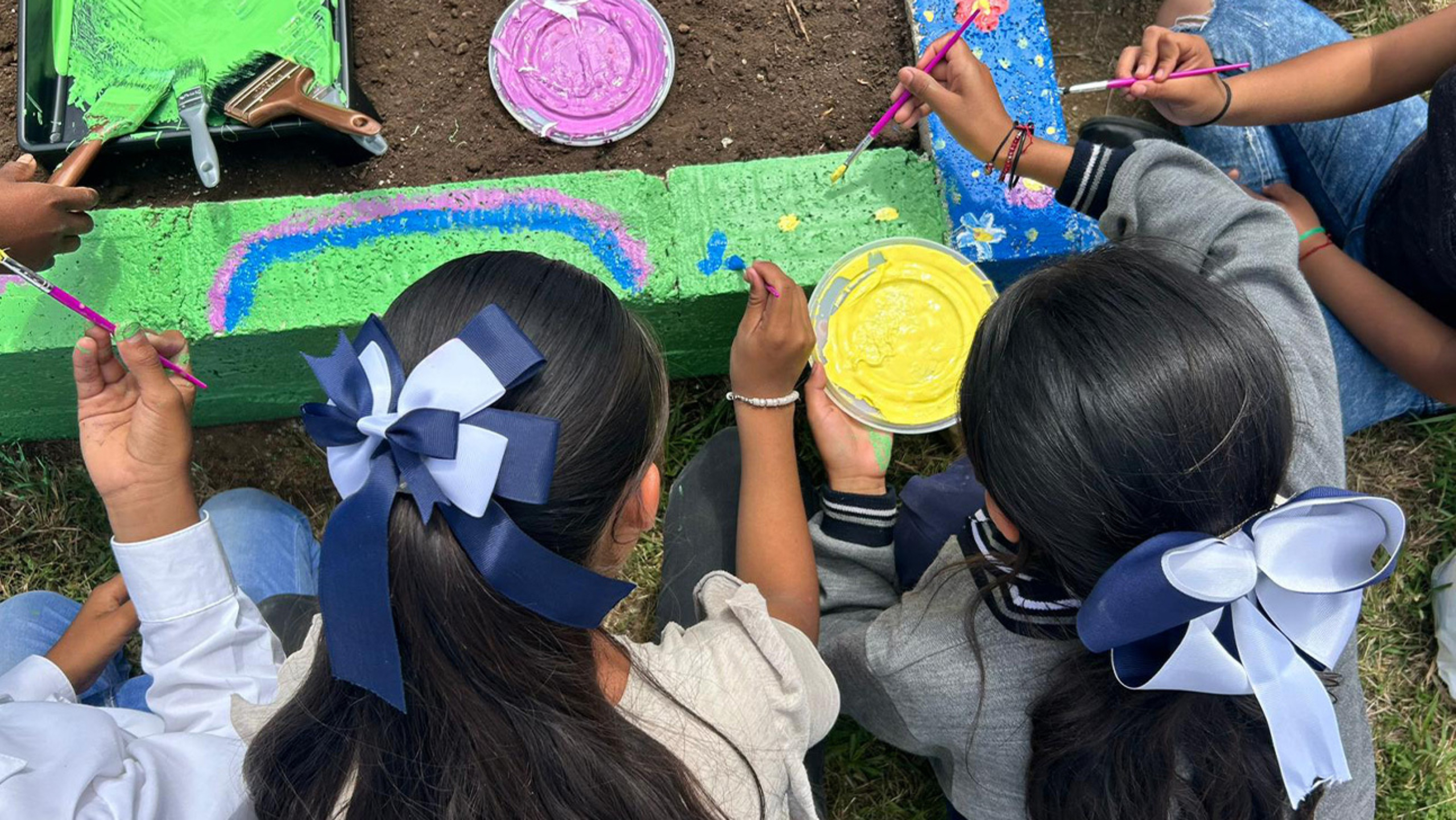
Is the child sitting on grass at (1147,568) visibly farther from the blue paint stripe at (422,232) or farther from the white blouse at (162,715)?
the white blouse at (162,715)

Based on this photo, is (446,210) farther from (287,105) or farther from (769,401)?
(769,401)

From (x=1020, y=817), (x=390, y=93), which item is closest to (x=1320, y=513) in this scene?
(x=1020, y=817)

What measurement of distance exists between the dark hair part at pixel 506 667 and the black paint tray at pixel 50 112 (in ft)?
2.93

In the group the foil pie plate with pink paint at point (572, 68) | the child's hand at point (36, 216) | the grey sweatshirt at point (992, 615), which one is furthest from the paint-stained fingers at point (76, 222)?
the grey sweatshirt at point (992, 615)

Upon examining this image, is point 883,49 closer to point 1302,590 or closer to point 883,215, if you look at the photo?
point 883,215

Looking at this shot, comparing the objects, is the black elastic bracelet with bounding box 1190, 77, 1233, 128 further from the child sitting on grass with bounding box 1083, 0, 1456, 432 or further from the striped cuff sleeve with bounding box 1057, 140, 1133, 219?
the striped cuff sleeve with bounding box 1057, 140, 1133, 219

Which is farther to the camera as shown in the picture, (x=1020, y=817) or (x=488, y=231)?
(x=488, y=231)

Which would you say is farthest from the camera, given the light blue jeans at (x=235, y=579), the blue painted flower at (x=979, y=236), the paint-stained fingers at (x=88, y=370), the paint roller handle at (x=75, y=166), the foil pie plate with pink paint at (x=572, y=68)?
the foil pie plate with pink paint at (x=572, y=68)

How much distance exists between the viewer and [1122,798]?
979 mm

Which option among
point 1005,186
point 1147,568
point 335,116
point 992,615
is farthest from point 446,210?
point 1147,568

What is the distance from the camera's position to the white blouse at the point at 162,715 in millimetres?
970

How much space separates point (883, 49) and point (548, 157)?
2.32 feet

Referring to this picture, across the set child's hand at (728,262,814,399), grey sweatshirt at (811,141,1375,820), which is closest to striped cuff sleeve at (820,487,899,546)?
grey sweatshirt at (811,141,1375,820)

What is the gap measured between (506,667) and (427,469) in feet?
0.72
